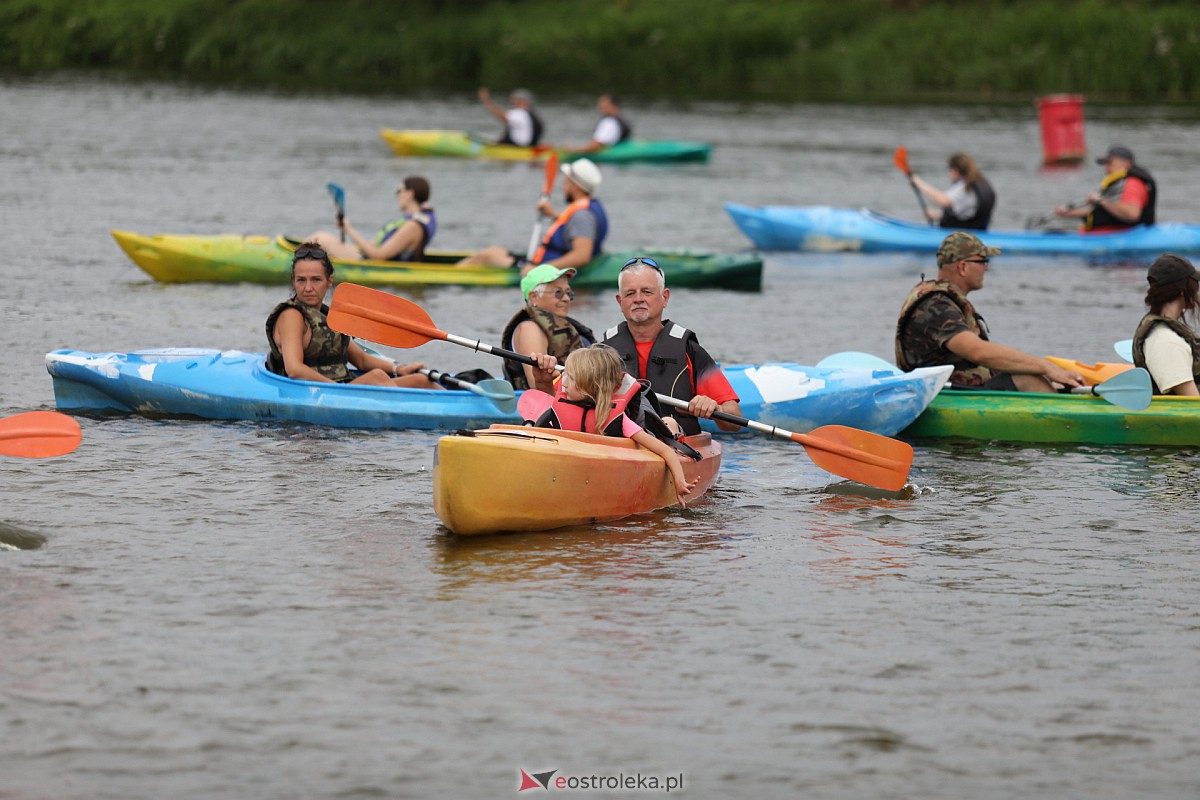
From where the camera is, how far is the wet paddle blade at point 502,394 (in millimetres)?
9477

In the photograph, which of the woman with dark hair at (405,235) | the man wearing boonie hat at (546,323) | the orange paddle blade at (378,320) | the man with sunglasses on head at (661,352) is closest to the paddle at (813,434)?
the orange paddle blade at (378,320)

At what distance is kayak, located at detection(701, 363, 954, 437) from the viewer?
941 cm

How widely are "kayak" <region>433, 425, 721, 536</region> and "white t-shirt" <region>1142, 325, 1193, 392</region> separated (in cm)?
320

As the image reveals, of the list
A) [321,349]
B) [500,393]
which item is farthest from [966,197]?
[321,349]

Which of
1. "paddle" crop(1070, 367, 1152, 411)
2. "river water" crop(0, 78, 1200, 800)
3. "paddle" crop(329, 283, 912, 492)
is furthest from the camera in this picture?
"paddle" crop(1070, 367, 1152, 411)

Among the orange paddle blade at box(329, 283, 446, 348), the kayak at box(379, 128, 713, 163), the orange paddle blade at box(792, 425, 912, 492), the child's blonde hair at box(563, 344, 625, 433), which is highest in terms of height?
the kayak at box(379, 128, 713, 163)

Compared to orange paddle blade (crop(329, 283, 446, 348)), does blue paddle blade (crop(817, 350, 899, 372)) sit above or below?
below

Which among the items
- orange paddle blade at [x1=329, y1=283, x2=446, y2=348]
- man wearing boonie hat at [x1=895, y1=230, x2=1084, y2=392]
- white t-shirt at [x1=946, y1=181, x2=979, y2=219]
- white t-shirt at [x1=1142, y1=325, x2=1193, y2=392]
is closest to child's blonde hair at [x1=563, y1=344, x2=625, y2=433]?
orange paddle blade at [x1=329, y1=283, x2=446, y2=348]

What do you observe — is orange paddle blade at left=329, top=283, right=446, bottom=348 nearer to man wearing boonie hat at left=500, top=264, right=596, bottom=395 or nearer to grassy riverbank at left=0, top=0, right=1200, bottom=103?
man wearing boonie hat at left=500, top=264, right=596, bottom=395

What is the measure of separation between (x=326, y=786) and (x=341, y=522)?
2.94 metres

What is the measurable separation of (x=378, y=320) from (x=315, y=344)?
2.21ft

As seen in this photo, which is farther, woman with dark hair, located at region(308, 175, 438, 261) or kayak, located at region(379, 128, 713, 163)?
kayak, located at region(379, 128, 713, 163)

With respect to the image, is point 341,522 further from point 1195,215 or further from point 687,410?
point 1195,215

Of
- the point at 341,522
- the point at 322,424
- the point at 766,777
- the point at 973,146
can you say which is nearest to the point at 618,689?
the point at 766,777
